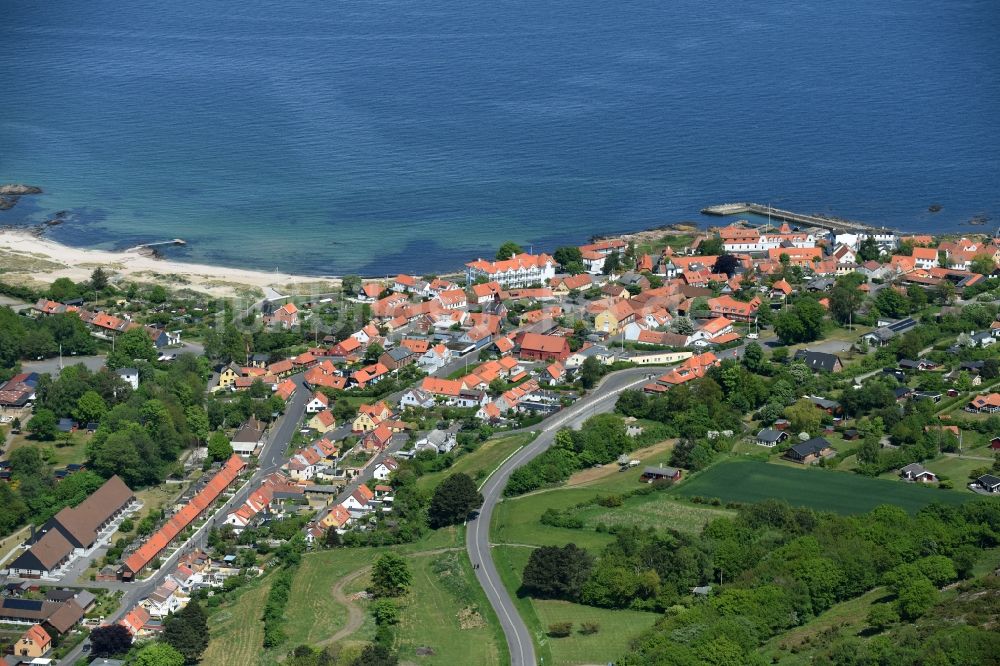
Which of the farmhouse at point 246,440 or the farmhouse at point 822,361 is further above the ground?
the farmhouse at point 822,361

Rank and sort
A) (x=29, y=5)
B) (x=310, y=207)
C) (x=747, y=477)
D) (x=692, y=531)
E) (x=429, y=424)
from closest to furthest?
(x=692, y=531) < (x=747, y=477) < (x=429, y=424) < (x=310, y=207) < (x=29, y=5)

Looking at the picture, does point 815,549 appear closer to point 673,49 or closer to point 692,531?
point 692,531

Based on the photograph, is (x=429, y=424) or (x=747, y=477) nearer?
(x=747, y=477)

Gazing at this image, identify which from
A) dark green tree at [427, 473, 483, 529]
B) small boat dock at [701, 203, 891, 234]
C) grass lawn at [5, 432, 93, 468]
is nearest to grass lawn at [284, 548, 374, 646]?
dark green tree at [427, 473, 483, 529]

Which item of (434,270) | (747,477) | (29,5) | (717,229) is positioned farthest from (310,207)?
(29,5)

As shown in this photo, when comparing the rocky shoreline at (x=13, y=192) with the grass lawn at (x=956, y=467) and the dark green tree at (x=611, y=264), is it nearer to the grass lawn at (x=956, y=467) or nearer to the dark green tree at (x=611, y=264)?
the dark green tree at (x=611, y=264)

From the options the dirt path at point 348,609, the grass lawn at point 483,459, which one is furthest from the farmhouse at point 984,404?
the dirt path at point 348,609

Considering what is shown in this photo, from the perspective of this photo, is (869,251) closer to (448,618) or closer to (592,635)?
(592,635)
